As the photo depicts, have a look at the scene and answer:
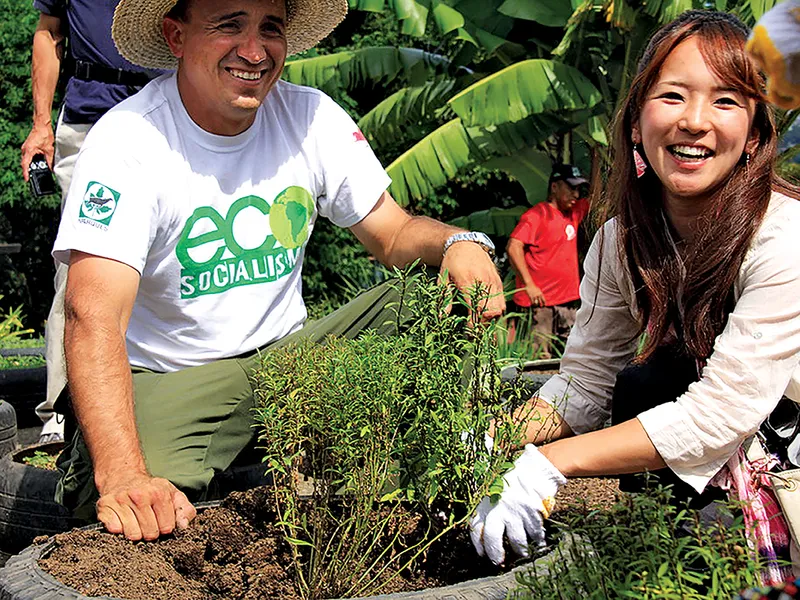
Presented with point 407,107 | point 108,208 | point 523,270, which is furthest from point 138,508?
point 407,107

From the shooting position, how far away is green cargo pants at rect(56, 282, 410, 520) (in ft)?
9.05

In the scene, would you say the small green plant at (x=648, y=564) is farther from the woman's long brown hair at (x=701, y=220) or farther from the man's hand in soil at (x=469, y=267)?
the man's hand in soil at (x=469, y=267)

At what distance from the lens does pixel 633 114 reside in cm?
253

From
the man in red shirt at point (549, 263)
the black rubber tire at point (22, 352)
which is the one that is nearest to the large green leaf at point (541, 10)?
the man in red shirt at point (549, 263)

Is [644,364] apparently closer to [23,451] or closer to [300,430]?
[300,430]

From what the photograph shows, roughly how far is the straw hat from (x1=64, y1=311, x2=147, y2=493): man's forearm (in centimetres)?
99

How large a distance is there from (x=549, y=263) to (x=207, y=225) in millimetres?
4920

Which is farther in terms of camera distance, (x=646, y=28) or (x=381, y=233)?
(x=646, y=28)

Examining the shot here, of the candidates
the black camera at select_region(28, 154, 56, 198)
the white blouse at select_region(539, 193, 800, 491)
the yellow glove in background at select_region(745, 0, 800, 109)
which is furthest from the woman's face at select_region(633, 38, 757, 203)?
the black camera at select_region(28, 154, 56, 198)

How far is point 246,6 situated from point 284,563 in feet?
5.18

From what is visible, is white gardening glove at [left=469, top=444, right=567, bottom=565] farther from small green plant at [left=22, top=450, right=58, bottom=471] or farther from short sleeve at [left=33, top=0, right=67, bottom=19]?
short sleeve at [left=33, top=0, right=67, bottom=19]

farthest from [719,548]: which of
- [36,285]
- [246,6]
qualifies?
[36,285]

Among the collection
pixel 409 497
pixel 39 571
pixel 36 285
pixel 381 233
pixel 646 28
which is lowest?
pixel 36 285

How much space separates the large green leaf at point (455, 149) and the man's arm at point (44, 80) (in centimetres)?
447
